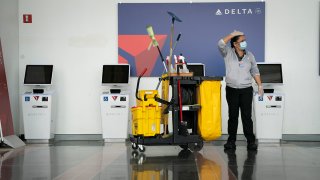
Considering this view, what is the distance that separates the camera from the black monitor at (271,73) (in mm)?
7109

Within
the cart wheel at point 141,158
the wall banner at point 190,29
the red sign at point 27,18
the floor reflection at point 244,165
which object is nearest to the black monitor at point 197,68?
the wall banner at point 190,29

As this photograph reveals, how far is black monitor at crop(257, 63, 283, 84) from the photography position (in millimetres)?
7109

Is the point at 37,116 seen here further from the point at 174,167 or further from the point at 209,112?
the point at 174,167

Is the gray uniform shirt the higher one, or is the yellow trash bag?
the gray uniform shirt

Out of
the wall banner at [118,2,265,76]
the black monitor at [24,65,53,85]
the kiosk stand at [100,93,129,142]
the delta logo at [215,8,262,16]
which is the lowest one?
the kiosk stand at [100,93,129,142]

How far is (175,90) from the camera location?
5.10m

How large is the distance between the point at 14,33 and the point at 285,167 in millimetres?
5292

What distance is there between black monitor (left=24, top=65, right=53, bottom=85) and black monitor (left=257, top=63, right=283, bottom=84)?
11.4 ft

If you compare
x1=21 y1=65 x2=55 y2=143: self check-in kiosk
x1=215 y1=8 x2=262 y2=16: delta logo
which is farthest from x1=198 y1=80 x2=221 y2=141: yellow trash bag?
x1=21 y1=65 x2=55 y2=143: self check-in kiosk

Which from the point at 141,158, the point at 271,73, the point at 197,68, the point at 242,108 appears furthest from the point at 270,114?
the point at 141,158

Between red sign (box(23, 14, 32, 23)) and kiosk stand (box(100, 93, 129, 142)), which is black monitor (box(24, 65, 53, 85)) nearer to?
red sign (box(23, 14, 32, 23))

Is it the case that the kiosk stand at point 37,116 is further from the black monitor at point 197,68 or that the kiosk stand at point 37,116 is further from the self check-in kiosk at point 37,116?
the black monitor at point 197,68

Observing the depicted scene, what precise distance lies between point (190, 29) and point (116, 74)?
1490 mm

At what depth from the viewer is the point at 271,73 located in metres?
7.14
